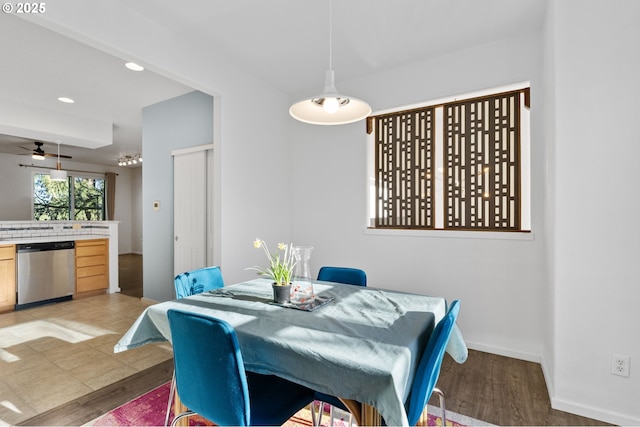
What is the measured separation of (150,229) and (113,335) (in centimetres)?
160

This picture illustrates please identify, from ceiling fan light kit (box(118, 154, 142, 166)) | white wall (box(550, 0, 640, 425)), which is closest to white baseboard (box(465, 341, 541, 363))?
white wall (box(550, 0, 640, 425))

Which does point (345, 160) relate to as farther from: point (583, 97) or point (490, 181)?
point (583, 97)

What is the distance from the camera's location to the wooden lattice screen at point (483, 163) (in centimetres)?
293

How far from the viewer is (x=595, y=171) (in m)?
2.05

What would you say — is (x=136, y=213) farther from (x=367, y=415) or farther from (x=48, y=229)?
(x=367, y=415)

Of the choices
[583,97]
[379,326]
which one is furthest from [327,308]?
[583,97]

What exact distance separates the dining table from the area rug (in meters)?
0.59

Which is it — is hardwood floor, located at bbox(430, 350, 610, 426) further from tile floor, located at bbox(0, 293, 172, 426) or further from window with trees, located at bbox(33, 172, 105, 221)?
window with trees, located at bbox(33, 172, 105, 221)

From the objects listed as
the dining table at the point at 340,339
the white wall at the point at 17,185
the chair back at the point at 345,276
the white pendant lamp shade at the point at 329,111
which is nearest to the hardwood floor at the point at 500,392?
the dining table at the point at 340,339

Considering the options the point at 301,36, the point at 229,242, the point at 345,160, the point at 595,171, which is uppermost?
the point at 301,36

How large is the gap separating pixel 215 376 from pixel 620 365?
2383mm

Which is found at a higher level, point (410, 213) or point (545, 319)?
point (410, 213)

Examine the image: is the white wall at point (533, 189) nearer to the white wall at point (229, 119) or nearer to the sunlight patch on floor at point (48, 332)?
the white wall at point (229, 119)

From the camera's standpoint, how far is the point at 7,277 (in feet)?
14.0
